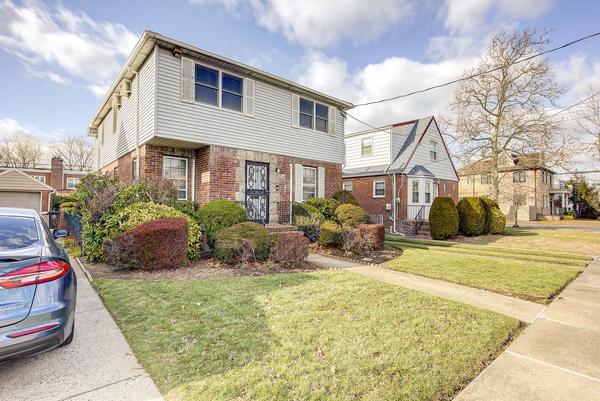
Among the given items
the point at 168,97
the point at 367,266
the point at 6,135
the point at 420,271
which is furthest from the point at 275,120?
the point at 6,135

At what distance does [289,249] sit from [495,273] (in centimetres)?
478

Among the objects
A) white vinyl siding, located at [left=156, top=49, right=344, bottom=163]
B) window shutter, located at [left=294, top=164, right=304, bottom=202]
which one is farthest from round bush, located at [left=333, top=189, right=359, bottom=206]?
window shutter, located at [left=294, top=164, right=304, bottom=202]

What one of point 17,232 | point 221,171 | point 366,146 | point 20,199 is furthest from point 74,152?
point 17,232

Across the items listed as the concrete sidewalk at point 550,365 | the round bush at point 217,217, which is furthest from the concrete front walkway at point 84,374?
the round bush at point 217,217

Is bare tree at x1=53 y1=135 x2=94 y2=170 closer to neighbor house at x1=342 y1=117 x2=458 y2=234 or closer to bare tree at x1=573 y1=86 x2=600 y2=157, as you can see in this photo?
neighbor house at x1=342 y1=117 x2=458 y2=234

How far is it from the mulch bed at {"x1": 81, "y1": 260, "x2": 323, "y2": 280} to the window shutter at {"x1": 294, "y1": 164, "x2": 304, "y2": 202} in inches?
195

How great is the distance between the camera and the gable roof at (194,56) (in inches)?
335

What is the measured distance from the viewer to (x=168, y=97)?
8828 mm

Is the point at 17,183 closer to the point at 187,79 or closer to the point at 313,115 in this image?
the point at 187,79

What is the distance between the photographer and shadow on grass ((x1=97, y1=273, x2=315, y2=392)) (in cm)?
273

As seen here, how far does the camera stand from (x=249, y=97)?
1060cm

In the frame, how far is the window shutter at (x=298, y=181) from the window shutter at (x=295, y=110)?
5.78ft

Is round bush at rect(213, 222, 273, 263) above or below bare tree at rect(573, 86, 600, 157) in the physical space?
below

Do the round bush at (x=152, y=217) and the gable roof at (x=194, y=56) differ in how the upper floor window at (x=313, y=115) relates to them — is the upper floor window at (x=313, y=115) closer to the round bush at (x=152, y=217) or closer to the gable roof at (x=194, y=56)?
the gable roof at (x=194, y=56)
